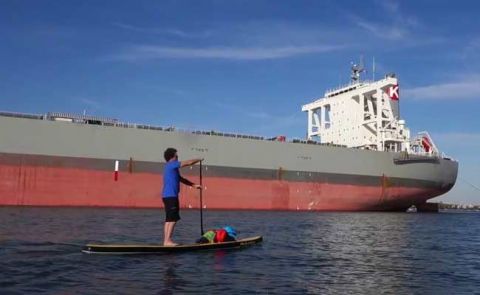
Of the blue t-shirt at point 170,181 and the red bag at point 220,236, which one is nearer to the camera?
the blue t-shirt at point 170,181

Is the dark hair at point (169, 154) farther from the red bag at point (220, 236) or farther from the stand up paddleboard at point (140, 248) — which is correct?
the red bag at point (220, 236)

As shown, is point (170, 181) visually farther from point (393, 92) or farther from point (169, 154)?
point (393, 92)

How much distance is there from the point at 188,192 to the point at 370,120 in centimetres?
2190

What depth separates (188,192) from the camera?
36406 mm

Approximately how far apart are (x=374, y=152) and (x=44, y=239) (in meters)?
37.1

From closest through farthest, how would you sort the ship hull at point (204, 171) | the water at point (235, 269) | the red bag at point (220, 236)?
the water at point (235, 269)
the red bag at point (220, 236)
the ship hull at point (204, 171)

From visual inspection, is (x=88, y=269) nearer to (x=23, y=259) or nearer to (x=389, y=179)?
(x=23, y=259)

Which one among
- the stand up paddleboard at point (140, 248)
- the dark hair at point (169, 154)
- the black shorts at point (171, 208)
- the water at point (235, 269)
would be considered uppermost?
the dark hair at point (169, 154)

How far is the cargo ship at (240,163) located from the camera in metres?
31.8

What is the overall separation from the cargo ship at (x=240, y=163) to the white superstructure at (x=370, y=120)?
0.11 metres

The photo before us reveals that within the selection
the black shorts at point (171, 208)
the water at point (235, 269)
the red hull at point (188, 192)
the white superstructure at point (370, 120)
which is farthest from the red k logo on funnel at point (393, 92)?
the black shorts at point (171, 208)

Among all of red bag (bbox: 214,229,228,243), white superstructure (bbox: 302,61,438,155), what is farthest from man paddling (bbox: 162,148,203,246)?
white superstructure (bbox: 302,61,438,155)

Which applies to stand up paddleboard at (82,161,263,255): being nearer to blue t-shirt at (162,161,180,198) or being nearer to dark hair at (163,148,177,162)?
blue t-shirt at (162,161,180,198)

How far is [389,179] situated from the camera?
45.1 metres
